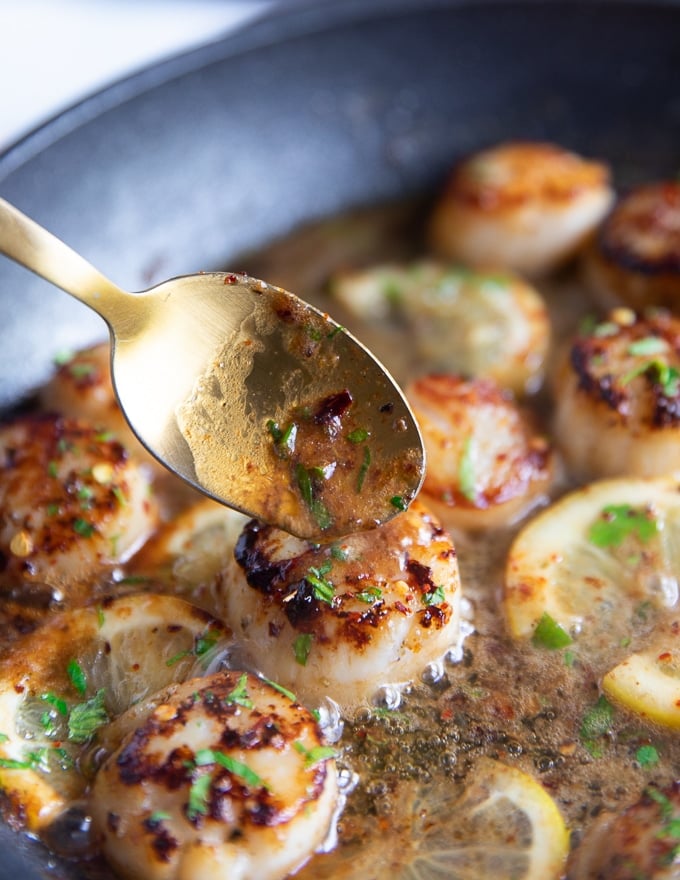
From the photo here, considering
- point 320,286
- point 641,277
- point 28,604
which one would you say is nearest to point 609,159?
point 641,277

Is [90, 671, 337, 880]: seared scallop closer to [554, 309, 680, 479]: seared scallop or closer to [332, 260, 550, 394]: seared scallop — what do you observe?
[554, 309, 680, 479]: seared scallop

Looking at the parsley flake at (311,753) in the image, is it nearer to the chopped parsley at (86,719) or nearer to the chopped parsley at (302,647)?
the chopped parsley at (302,647)

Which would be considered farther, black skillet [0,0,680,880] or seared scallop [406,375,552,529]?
black skillet [0,0,680,880]

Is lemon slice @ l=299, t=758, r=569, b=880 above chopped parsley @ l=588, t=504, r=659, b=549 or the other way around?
above

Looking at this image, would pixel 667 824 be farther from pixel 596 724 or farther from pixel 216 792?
pixel 216 792

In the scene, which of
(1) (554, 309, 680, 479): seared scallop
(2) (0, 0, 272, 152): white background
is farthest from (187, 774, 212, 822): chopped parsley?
(2) (0, 0, 272, 152): white background

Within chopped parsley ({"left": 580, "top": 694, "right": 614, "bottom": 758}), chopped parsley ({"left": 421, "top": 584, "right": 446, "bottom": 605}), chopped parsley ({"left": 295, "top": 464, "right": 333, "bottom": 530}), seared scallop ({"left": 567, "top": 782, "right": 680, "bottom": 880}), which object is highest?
chopped parsley ({"left": 295, "top": 464, "right": 333, "bottom": 530})
